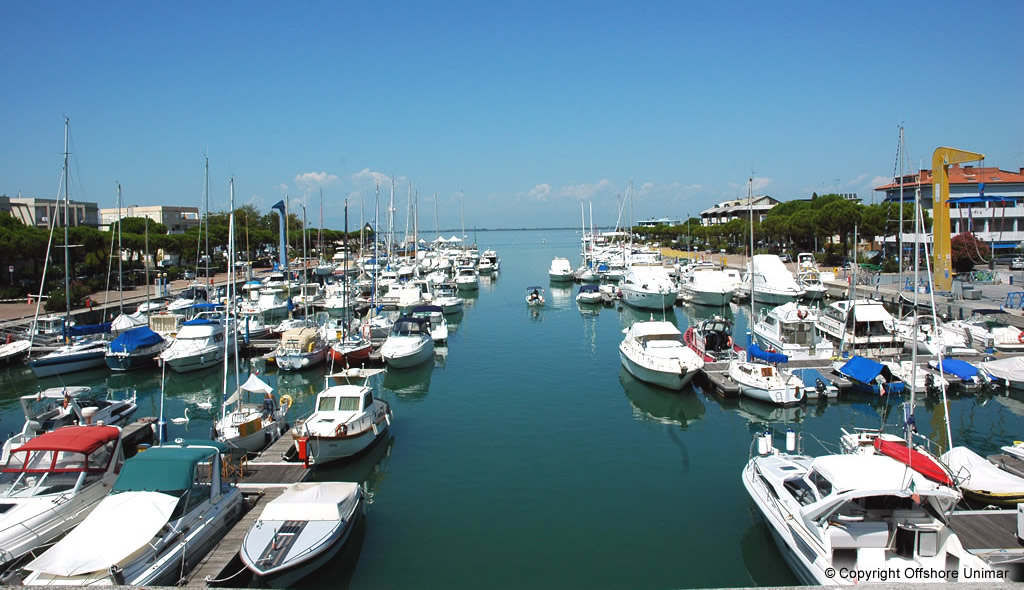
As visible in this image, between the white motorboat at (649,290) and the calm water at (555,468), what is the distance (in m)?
18.4

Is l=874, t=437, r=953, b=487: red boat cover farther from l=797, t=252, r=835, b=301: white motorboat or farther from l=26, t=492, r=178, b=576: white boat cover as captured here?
l=797, t=252, r=835, b=301: white motorboat

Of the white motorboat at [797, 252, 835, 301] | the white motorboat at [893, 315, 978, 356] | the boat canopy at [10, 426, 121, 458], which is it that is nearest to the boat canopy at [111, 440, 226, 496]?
the boat canopy at [10, 426, 121, 458]

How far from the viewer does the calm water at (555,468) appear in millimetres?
14438

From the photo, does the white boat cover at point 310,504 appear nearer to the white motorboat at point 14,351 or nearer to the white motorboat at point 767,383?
the white motorboat at point 767,383

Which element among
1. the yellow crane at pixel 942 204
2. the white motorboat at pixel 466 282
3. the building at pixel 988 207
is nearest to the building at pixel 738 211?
the building at pixel 988 207

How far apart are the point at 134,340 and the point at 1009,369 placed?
40.7m

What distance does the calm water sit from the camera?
14.4m

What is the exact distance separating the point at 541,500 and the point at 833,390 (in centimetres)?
1523

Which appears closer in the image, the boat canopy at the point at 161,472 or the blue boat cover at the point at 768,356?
the boat canopy at the point at 161,472

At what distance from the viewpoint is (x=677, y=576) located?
14.0 meters

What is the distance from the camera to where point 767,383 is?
25.7 metres

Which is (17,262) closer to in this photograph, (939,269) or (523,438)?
(523,438)

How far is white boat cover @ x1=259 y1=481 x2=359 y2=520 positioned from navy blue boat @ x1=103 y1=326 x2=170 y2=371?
24.2 m

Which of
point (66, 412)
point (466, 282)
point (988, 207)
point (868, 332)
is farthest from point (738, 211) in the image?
point (66, 412)
